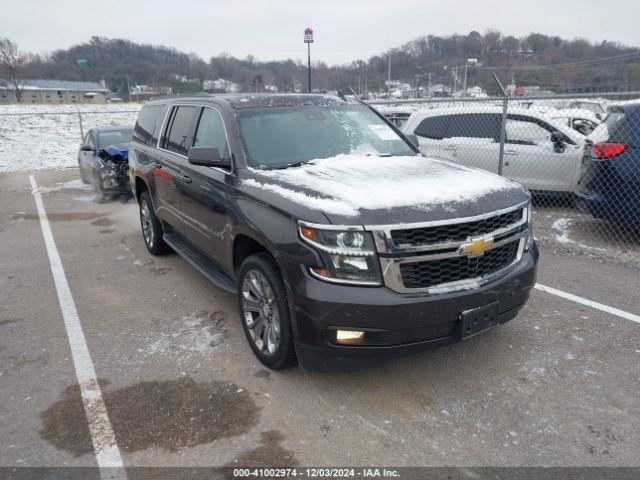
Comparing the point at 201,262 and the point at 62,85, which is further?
the point at 62,85

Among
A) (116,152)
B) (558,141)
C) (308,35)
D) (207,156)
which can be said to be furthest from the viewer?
(308,35)

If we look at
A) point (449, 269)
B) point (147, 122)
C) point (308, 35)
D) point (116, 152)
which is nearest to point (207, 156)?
point (449, 269)

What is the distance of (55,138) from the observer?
24.4 meters

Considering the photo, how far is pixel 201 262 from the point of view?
14.9ft

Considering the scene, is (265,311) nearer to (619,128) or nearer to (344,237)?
(344,237)

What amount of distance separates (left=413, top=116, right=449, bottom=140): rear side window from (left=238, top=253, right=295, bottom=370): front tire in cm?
631

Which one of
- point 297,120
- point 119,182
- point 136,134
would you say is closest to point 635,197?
point 297,120

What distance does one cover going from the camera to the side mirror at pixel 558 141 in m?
7.76

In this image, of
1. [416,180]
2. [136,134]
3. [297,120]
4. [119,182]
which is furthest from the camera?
[119,182]

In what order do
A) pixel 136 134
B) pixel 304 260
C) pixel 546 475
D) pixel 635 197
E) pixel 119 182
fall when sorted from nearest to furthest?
1. pixel 546 475
2. pixel 304 260
3. pixel 635 197
4. pixel 136 134
5. pixel 119 182

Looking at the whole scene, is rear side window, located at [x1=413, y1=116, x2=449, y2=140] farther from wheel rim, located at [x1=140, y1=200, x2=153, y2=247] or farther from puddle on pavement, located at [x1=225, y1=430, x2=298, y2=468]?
puddle on pavement, located at [x1=225, y1=430, x2=298, y2=468]

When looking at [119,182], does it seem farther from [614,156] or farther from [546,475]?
[546,475]

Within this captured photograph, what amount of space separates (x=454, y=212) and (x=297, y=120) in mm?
1867

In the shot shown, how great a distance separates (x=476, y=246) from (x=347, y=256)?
0.78 meters
